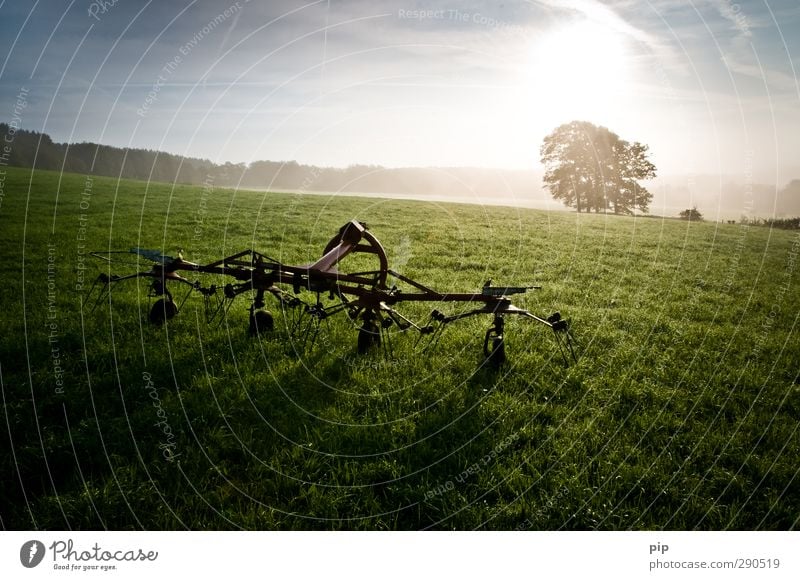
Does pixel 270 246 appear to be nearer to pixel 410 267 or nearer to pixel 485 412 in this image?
pixel 410 267

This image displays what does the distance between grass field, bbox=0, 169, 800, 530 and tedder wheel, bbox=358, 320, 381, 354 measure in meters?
0.18

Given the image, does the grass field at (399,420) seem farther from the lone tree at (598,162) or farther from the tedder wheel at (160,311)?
the lone tree at (598,162)

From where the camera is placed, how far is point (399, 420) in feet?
14.8

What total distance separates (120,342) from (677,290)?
426 inches

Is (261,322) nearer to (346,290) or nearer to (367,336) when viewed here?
(367,336)

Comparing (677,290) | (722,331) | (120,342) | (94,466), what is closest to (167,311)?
(120,342)

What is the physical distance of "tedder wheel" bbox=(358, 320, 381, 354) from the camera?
5707mm

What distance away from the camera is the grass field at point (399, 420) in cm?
349

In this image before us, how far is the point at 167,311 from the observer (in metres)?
6.62

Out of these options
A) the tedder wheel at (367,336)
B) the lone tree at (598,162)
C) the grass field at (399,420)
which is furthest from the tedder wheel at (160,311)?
the lone tree at (598,162)
